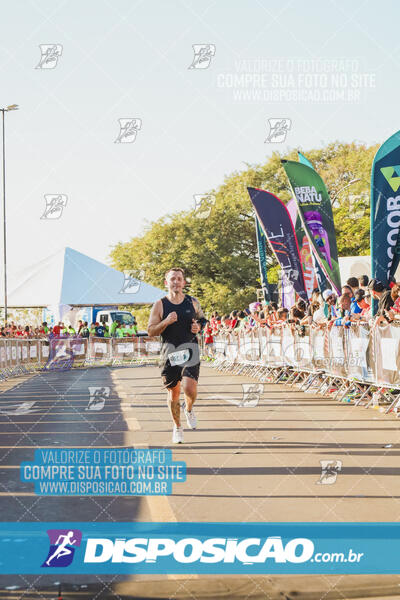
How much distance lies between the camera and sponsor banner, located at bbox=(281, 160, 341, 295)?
19.0 meters

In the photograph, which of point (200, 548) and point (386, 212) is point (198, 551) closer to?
point (200, 548)

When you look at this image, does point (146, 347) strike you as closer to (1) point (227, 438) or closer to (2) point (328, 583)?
(1) point (227, 438)

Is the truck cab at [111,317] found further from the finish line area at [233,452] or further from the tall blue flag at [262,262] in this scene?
the finish line area at [233,452]

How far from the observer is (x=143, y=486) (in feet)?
22.5

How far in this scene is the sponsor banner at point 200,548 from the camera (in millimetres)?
4523

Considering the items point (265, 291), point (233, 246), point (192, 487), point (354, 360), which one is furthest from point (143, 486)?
point (233, 246)

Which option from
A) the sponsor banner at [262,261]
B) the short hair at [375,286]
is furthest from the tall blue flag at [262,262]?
the short hair at [375,286]

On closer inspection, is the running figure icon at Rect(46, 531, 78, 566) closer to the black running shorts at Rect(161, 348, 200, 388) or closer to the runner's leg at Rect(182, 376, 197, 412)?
the black running shorts at Rect(161, 348, 200, 388)

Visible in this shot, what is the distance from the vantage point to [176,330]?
908 cm

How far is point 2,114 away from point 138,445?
→ 38.5 m

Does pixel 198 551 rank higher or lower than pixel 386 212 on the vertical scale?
lower

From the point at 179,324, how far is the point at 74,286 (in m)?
34.2

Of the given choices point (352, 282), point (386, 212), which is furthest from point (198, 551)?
point (352, 282)

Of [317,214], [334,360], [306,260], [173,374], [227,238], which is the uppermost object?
[227,238]
